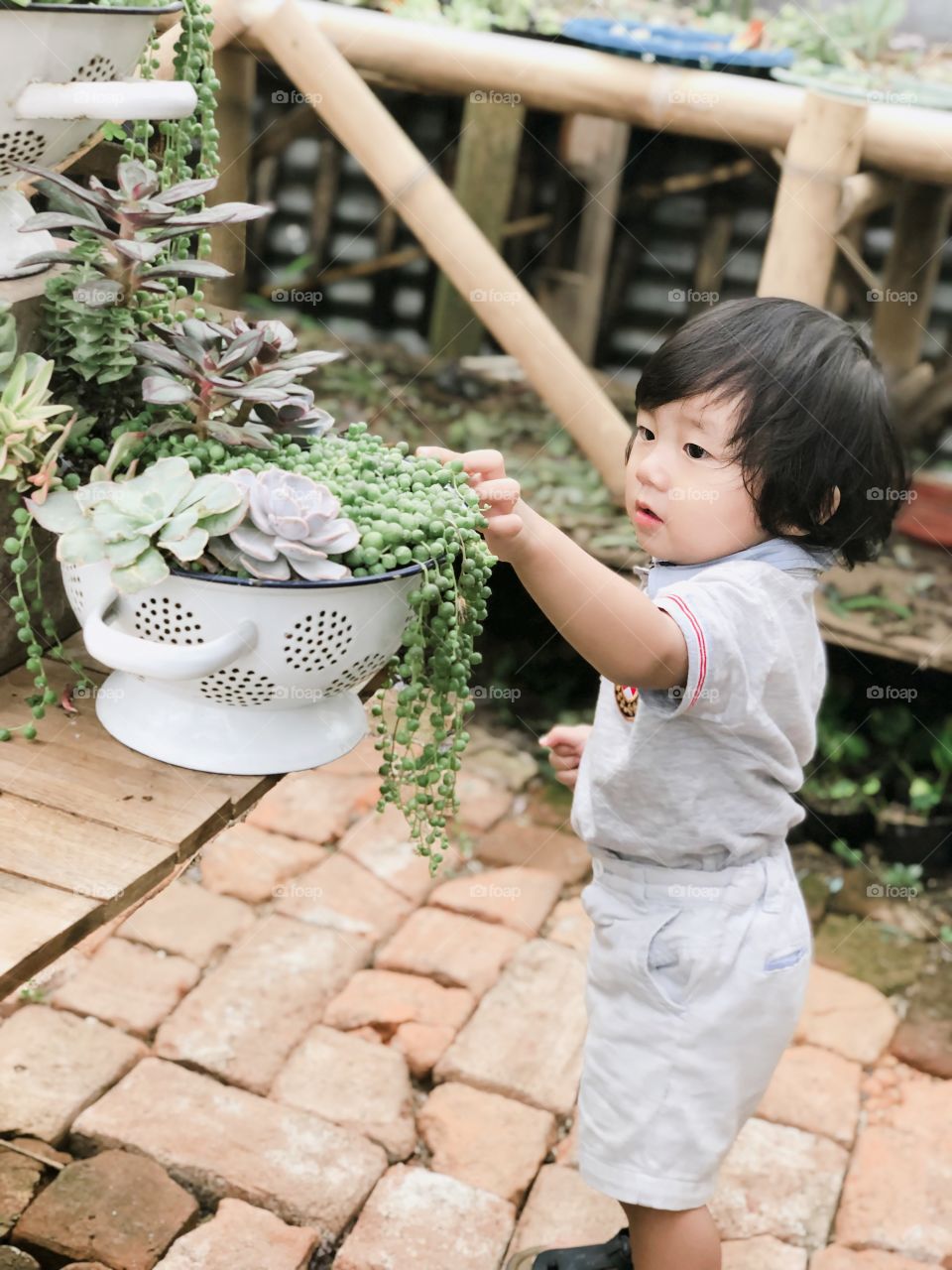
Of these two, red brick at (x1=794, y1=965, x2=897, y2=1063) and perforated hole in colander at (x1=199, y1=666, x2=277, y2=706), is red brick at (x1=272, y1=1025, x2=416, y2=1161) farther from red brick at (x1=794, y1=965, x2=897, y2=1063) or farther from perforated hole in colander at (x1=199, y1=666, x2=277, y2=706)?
perforated hole in colander at (x1=199, y1=666, x2=277, y2=706)

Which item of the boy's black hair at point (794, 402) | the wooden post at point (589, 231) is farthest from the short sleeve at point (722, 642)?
the wooden post at point (589, 231)

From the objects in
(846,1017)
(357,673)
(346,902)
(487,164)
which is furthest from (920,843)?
(487,164)

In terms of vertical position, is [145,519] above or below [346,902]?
above

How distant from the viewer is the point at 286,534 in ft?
4.19

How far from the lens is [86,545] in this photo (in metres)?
1.28

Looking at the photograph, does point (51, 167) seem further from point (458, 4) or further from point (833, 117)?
point (458, 4)

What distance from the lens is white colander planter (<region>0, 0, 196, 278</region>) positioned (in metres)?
1.31

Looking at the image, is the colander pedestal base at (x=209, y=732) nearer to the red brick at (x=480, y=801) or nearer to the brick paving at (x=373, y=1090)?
the brick paving at (x=373, y=1090)

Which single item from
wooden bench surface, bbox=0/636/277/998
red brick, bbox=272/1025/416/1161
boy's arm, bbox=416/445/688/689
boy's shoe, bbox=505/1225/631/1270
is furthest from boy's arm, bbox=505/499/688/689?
red brick, bbox=272/1025/416/1161

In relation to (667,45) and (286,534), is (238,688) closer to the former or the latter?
(286,534)

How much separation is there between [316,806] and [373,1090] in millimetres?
895

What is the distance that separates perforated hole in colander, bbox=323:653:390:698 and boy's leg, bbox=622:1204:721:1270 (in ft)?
2.51

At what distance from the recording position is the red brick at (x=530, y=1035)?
2342 millimetres

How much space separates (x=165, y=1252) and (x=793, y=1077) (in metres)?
1.14
